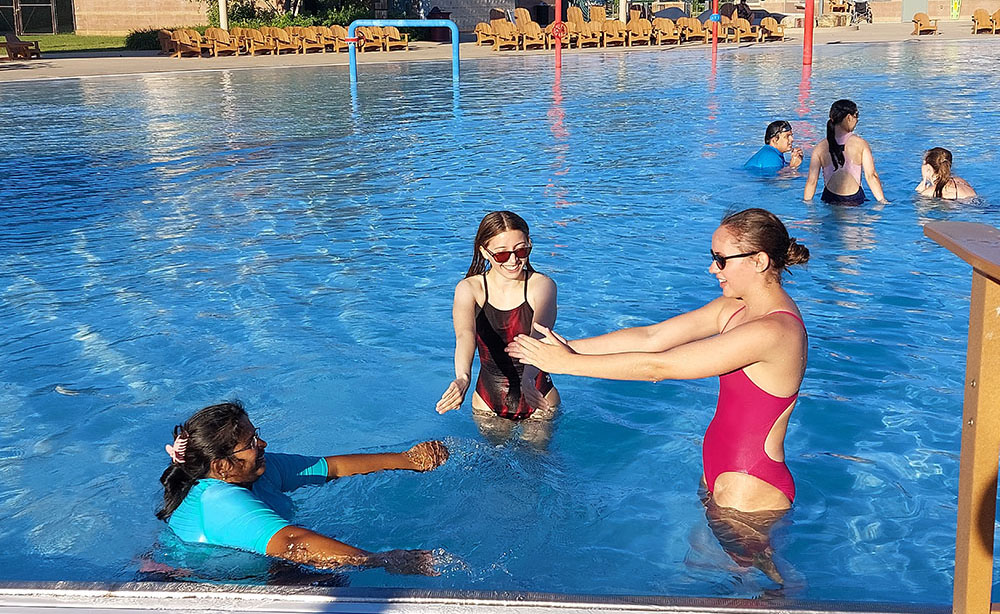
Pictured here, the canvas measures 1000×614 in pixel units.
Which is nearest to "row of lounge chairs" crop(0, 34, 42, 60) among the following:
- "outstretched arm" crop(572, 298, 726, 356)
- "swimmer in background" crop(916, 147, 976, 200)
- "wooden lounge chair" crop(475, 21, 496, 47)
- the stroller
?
"wooden lounge chair" crop(475, 21, 496, 47)

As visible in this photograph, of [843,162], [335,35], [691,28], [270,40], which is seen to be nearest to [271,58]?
[270,40]

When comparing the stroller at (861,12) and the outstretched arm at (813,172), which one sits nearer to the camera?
the outstretched arm at (813,172)

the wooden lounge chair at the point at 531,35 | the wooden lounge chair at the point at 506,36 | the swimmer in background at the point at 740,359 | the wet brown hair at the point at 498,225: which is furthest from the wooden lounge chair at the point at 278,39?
the swimmer in background at the point at 740,359

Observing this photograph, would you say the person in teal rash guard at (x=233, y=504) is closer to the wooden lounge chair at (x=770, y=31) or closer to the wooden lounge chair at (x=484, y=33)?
the wooden lounge chair at (x=484, y=33)

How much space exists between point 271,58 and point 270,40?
1788mm

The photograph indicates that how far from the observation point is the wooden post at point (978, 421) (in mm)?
2082

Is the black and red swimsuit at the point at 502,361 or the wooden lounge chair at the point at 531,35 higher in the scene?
the wooden lounge chair at the point at 531,35

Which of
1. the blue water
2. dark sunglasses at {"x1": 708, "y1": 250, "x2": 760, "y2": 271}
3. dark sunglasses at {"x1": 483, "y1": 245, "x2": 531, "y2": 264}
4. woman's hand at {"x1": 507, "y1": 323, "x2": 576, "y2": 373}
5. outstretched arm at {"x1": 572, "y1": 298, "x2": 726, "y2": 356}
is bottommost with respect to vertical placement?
the blue water

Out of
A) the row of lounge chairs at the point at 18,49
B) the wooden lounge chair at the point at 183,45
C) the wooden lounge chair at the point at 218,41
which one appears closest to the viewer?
the row of lounge chairs at the point at 18,49

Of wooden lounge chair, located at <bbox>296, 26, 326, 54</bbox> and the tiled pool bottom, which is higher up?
wooden lounge chair, located at <bbox>296, 26, 326, 54</bbox>

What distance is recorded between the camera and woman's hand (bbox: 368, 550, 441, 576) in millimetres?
3445

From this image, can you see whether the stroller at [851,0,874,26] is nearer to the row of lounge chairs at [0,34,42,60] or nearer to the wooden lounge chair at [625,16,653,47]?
the wooden lounge chair at [625,16,653,47]

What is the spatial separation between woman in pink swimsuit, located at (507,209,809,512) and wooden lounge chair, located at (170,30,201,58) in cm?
3035

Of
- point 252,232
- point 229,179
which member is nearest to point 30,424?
point 252,232
